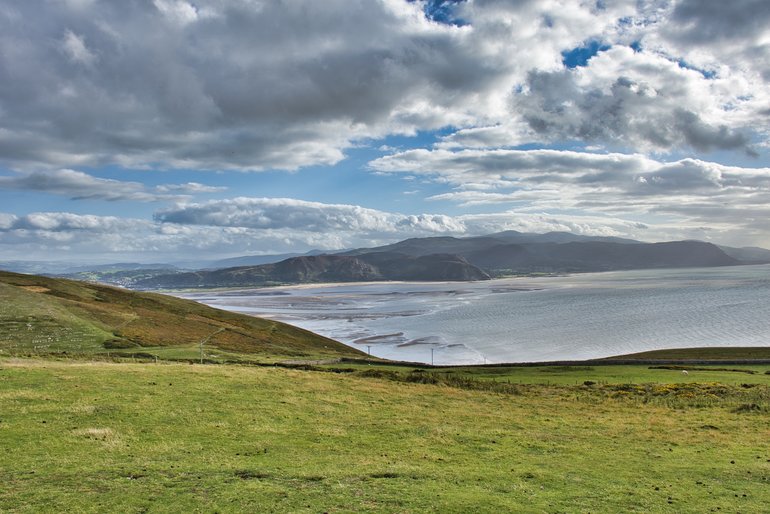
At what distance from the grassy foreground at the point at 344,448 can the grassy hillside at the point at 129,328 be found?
1265 inches

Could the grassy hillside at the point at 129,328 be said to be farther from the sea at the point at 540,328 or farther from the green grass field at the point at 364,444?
the green grass field at the point at 364,444

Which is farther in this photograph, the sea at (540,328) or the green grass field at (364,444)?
the sea at (540,328)

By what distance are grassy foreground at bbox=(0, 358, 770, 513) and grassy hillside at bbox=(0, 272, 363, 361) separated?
3214 centimetres

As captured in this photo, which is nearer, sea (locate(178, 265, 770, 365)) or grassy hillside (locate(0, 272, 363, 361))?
grassy hillside (locate(0, 272, 363, 361))

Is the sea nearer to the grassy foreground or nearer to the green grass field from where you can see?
the green grass field

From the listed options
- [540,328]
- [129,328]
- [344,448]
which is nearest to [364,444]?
[344,448]

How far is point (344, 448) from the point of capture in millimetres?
22344

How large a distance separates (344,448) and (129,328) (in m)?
73.3

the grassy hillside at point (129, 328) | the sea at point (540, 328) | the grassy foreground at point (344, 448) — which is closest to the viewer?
the grassy foreground at point (344, 448)

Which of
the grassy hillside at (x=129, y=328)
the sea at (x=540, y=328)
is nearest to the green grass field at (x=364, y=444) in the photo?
the grassy hillside at (x=129, y=328)

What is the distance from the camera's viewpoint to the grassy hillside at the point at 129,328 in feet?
214

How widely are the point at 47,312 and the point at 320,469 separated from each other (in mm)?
79796

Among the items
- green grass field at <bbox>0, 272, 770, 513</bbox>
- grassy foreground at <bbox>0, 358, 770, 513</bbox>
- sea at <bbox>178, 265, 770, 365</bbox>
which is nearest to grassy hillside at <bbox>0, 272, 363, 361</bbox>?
sea at <bbox>178, 265, 770, 365</bbox>

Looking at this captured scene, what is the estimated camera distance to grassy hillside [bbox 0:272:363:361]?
6525 cm
